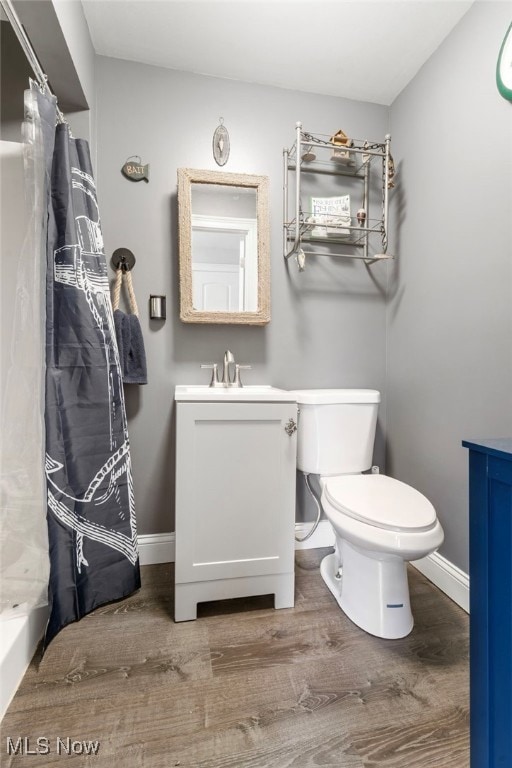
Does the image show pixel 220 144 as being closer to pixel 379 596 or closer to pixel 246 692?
pixel 379 596

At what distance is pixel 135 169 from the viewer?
165 cm

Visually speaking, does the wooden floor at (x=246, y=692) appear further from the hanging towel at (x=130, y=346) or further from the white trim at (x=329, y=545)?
the hanging towel at (x=130, y=346)

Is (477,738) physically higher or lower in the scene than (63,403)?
lower

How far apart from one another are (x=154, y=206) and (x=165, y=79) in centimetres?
59

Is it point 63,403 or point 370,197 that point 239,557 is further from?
point 370,197

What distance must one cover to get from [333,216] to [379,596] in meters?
1.65

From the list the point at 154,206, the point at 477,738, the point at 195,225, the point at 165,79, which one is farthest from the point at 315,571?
the point at 165,79

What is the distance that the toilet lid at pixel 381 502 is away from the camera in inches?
44.9

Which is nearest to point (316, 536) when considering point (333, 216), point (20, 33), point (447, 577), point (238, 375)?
point (447, 577)

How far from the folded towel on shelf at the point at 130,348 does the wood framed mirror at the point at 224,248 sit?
23 cm

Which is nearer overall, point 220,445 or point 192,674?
point 192,674

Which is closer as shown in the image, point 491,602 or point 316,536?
point 491,602

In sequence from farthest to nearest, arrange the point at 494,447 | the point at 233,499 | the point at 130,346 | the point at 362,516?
1. the point at 130,346
2. the point at 233,499
3. the point at 362,516
4. the point at 494,447

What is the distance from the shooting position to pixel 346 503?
→ 127 cm
